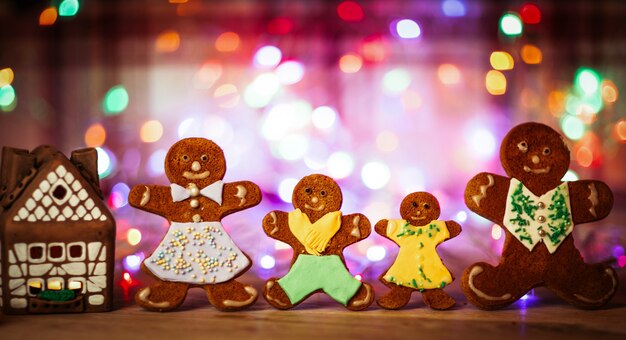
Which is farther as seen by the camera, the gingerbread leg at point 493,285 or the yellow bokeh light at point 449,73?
the yellow bokeh light at point 449,73

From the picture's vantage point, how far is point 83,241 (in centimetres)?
107

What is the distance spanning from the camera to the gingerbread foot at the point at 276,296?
109cm

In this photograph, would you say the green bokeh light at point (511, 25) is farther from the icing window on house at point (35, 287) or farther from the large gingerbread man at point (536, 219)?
the icing window on house at point (35, 287)

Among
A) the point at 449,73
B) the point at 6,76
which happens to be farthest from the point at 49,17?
the point at 449,73

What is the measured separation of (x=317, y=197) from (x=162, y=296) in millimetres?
312

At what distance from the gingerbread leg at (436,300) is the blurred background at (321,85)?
118 cm

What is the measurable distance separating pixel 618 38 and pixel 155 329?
82.6 inches

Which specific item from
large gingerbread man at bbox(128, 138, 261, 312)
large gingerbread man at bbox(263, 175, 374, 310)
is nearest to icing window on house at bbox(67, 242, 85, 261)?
large gingerbread man at bbox(128, 138, 261, 312)

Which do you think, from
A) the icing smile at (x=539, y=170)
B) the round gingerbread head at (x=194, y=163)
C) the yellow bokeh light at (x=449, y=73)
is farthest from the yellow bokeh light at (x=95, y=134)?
the icing smile at (x=539, y=170)

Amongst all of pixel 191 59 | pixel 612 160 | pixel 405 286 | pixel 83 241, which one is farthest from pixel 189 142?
pixel 612 160

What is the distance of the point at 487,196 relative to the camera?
1.12 meters

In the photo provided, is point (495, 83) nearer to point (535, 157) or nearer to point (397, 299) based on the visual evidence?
point (535, 157)

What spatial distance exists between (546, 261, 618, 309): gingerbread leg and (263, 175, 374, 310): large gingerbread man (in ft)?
1.05

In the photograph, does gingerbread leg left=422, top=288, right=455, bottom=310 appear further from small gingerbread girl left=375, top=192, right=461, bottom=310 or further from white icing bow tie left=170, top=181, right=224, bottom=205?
white icing bow tie left=170, top=181, right=224, bottom=205
